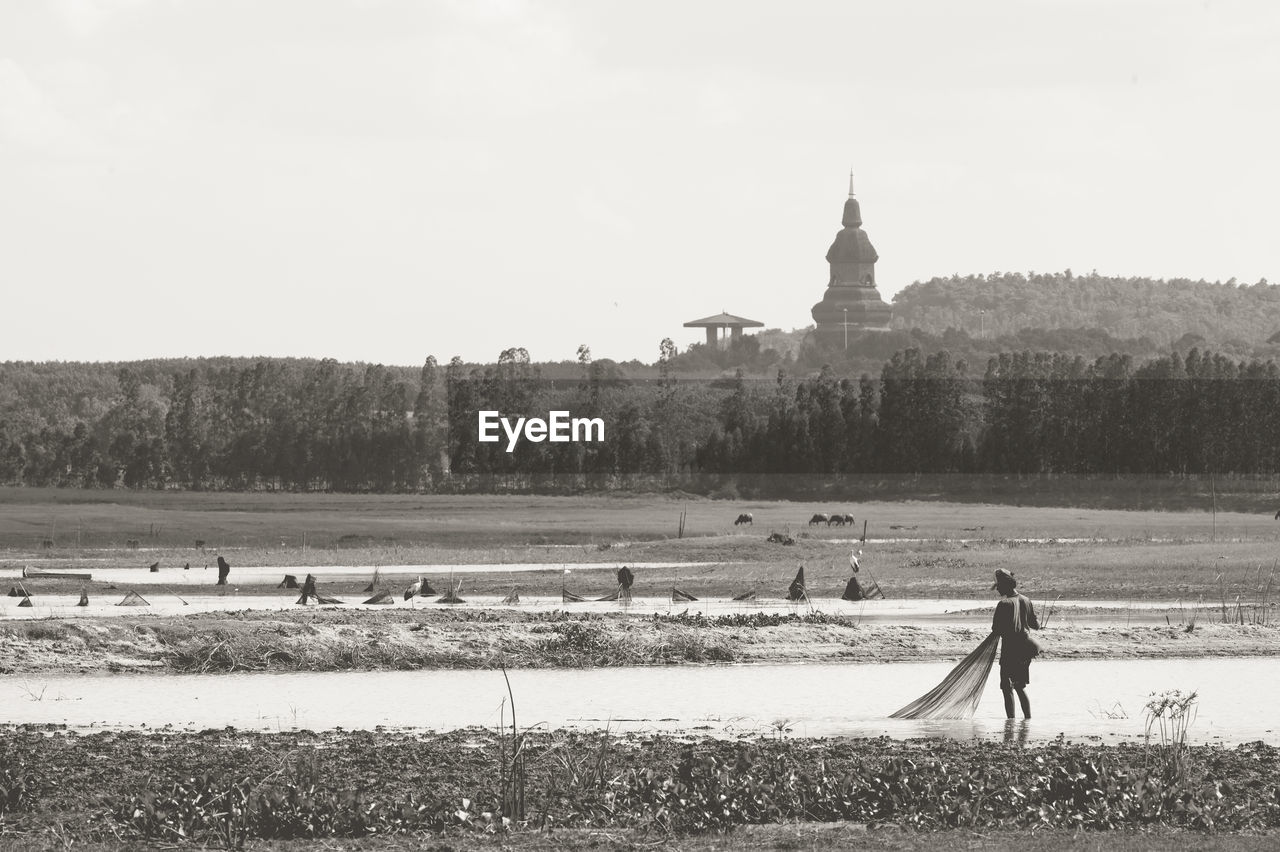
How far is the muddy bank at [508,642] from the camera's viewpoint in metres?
31.5

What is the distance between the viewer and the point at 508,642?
33.6 meters

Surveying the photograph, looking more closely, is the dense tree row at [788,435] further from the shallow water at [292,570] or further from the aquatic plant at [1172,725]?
the aquatic plant at [1172,725]

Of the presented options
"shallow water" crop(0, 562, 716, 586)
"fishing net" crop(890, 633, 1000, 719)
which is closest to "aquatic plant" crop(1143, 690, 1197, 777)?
"fishing net" crop(890, 633, 1000, 719)

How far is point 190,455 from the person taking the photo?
634ft

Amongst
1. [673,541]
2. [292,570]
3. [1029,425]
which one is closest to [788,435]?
[1029,425]

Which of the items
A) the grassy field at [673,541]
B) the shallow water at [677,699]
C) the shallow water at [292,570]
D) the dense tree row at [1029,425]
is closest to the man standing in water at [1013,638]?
the shallow water at [677,699]

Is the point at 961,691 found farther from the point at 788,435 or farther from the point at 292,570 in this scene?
the point at 788,435

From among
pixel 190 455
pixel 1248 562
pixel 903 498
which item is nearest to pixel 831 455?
pixel 903 498

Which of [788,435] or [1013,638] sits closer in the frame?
[1013,638]

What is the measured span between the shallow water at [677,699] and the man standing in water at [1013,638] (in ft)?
1.81

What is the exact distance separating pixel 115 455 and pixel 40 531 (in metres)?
105

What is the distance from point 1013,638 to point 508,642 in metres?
12.7

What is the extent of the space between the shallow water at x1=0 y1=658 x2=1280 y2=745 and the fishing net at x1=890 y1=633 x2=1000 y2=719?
303 millimetres

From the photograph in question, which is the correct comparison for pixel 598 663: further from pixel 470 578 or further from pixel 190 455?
pixel 190 455
